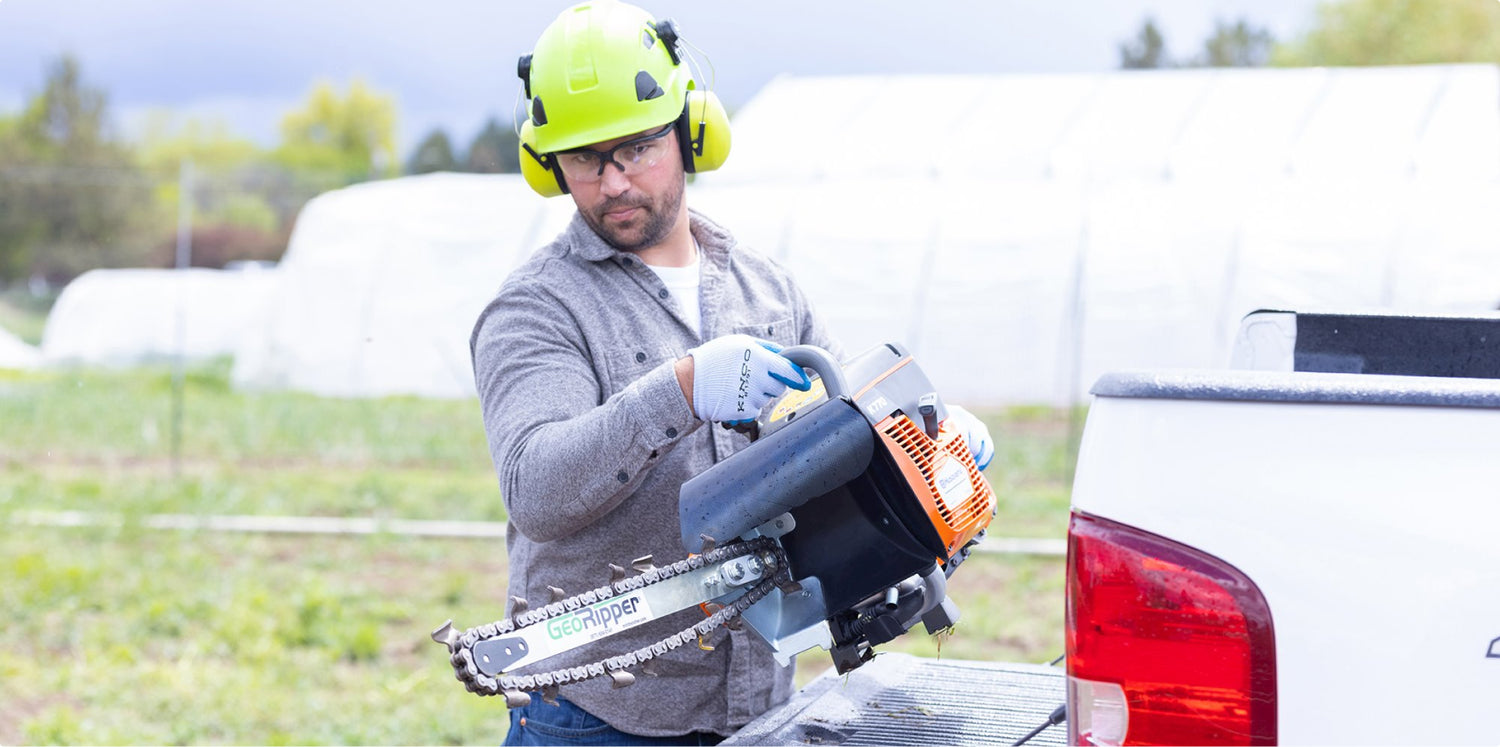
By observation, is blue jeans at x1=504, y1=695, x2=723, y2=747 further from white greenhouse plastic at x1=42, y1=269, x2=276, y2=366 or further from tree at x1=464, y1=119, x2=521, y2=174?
white greenhouse plastic at x1=42, y1=269, x2=276, y2=366

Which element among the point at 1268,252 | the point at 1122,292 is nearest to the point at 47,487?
the point at 1122,292

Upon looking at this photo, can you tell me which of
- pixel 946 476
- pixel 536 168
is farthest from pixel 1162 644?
pixel 536 168

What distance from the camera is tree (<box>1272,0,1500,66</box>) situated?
122 ft

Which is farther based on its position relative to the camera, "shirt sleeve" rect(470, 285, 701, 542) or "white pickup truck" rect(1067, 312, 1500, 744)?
"shirt sleeve" rect(470, 285, 701, 542)

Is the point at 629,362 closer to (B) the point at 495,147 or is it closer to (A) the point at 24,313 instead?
(B) the point at 495,147

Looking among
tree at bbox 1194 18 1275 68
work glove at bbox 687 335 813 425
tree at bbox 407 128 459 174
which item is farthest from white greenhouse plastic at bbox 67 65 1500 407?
tree at bbox 1194 18 1275 68

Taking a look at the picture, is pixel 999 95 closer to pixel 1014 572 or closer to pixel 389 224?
pixel 389 224

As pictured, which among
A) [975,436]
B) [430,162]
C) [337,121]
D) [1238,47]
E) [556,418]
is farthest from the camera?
[337,121]

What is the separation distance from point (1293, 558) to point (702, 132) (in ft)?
4.64

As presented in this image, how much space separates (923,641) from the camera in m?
6.23

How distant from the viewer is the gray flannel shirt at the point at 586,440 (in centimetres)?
199

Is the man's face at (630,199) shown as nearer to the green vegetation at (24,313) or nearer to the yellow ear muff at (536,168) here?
the yellow ear muff at (536,168)

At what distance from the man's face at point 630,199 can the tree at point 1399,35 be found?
3737cm

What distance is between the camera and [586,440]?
6.30ft
